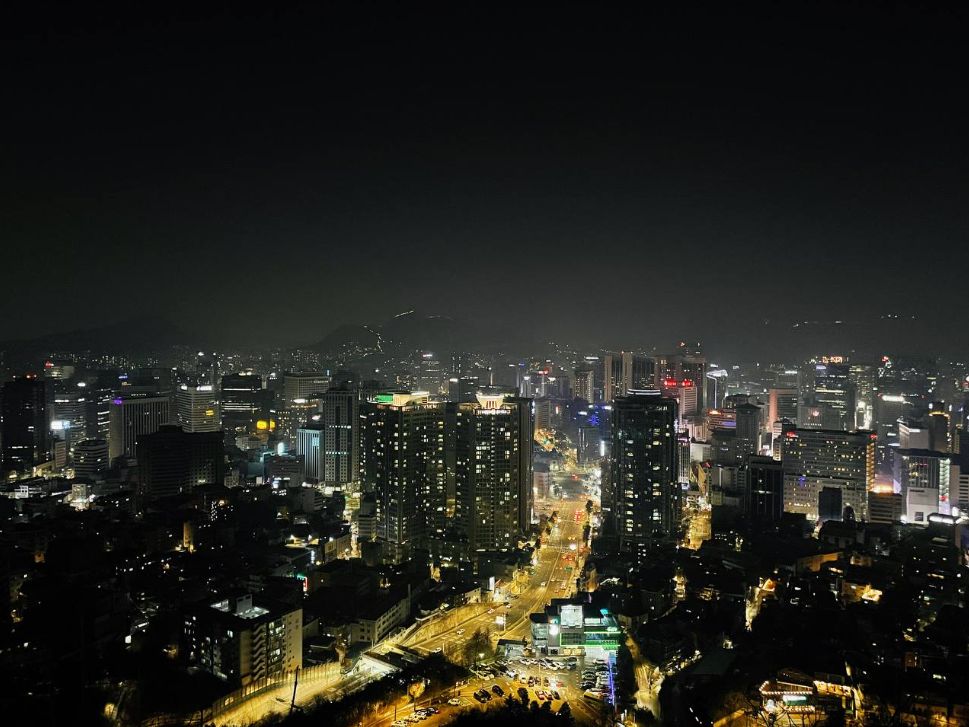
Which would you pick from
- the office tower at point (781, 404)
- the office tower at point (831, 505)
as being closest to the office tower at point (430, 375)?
the office tower at point (781, 404)

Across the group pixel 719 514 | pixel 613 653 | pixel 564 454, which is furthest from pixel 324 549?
pixel 564 454

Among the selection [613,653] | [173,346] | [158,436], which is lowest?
[613,653]

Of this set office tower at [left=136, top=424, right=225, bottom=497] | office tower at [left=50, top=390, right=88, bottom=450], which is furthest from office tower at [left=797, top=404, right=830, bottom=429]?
office tower at [left=50, top=390, right=88, bottom=450]

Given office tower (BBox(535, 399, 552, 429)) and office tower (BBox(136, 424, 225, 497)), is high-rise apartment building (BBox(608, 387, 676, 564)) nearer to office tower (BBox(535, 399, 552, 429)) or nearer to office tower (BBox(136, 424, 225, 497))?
office tower (BBox(136, 424, 225, 497))

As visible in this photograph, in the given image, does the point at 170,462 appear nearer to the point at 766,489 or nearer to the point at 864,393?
the point at 766,489

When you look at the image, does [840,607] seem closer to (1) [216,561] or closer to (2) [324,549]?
(2) [324,549]
